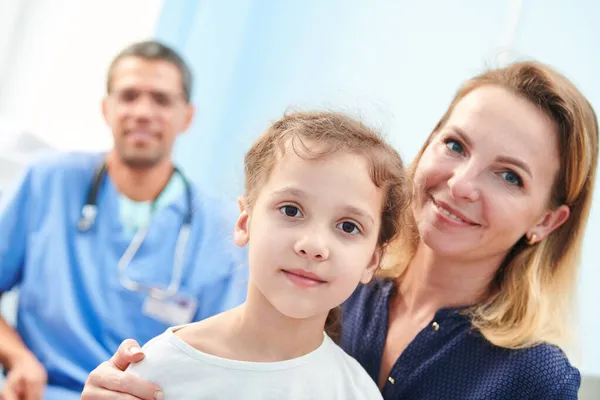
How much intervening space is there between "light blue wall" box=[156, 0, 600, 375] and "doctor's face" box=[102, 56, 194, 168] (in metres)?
0.25

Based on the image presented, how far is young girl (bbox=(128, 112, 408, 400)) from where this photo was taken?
1038 millimetres

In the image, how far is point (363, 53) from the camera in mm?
2982

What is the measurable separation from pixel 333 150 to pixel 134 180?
1.29 m

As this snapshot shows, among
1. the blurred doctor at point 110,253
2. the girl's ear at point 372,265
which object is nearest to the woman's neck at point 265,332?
the girl's ear at point 372,265

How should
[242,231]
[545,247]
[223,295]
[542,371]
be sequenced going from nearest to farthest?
[242,231]
[542,371]
[545,247]
[223,295]

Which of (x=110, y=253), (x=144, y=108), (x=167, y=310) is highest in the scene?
(x=144, y=108)

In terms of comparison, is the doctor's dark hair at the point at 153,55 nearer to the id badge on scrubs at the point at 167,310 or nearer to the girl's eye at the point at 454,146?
the id badge on scrubs at the point at 167,310

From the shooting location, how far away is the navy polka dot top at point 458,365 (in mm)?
1311

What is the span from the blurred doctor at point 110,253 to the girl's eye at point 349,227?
2.99 ft

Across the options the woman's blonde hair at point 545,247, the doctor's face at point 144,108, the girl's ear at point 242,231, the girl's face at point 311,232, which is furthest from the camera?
the doctor's face at point 144,108

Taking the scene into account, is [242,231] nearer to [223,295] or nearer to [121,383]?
[121,383]

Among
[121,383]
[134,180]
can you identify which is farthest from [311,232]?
[134,180]

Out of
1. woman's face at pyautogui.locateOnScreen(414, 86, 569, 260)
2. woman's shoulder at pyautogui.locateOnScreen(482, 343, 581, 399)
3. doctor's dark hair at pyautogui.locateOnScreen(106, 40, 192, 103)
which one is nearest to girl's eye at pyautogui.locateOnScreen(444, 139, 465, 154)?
woman's face at pyautogui.locateOnScreen(414, 86, 569, 260)

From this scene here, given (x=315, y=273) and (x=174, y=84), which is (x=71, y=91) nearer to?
(x=174, y=84)
